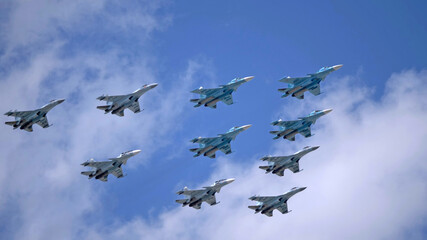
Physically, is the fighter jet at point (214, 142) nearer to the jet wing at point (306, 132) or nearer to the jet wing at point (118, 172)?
the jet wing at point (306, 132)

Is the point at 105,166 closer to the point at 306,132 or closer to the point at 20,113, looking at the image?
the point at 20,113

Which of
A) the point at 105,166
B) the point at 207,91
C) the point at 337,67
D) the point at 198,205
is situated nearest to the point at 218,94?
the point at 207,91

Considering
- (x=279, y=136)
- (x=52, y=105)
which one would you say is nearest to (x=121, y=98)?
(x=52, y=105)

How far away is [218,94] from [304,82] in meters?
17.8

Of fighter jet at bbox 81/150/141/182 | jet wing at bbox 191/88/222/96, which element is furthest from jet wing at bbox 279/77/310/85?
fighter jet at bbox 81/150/141/182

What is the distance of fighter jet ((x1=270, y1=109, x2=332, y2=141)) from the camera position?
519 feet

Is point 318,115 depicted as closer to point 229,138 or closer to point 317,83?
point 317,83

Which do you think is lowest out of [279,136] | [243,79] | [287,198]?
[287,198]

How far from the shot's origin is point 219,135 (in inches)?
6073

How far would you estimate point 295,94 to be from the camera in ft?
513

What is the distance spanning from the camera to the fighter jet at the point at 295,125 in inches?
6225

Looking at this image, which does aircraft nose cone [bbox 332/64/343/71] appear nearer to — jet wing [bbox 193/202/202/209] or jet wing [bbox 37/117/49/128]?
jet wing [bbox 193/202/202/209]

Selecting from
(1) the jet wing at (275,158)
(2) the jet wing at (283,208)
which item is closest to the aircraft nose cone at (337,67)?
(1) the jet wing at (275,158)

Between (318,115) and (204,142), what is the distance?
81.0 ft
